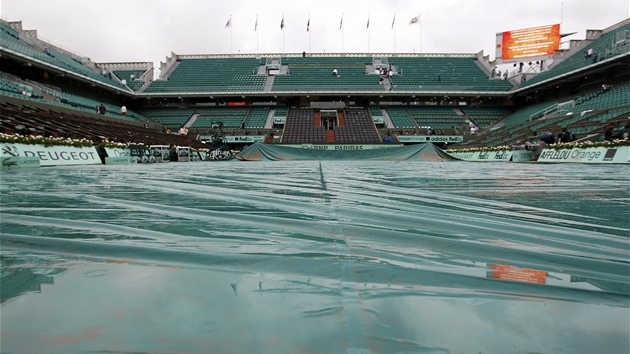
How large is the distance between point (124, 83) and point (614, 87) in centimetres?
3997

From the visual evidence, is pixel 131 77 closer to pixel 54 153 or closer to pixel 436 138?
pixel 54 153

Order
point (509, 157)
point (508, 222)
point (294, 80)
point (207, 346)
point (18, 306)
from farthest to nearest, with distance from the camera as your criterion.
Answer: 1. point (294, 80)
2. point (509, 157)
3. point (508, 222)
4. point (18, 306)
5. point (207, 346)

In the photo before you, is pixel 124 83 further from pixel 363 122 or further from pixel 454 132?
pixel 454 132

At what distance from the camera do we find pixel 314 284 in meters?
0.77

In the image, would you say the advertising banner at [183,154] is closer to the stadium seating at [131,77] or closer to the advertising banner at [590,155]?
the advertising banner at [590,155]

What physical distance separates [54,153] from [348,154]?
1115 centimetres

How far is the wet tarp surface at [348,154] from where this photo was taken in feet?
46.7

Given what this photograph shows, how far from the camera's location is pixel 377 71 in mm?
36344

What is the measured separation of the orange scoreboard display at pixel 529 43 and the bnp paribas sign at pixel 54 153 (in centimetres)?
3558

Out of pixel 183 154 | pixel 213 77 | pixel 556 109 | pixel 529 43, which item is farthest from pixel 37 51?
pixel 529 43

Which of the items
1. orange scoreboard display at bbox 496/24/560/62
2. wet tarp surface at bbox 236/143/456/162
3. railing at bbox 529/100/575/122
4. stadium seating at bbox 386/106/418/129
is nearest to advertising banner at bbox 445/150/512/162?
wet tarp surface at bbox 236/143/456/162

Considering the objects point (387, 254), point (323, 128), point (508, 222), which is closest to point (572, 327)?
point (387, 254)

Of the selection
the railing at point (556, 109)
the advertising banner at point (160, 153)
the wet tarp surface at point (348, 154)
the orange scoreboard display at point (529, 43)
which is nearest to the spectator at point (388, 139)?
the railing at point (556, 109)

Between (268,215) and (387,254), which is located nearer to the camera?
(387,254)
